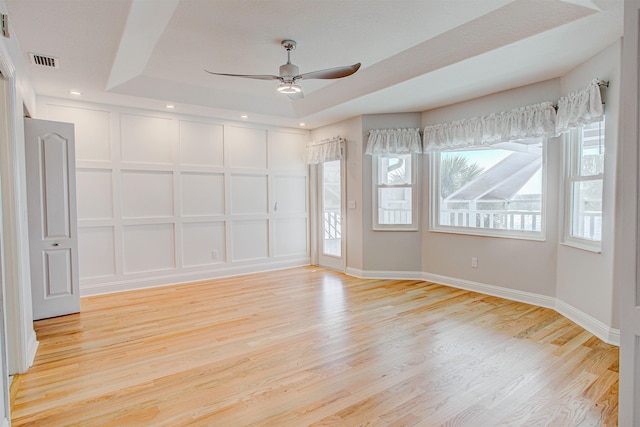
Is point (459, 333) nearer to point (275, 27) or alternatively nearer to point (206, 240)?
point (275, 27)

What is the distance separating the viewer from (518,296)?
13.4 ft

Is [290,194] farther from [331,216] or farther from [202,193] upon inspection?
[202,193]

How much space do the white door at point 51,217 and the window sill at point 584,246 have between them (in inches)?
205

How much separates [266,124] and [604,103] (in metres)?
4.47

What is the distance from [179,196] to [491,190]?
4345 mm

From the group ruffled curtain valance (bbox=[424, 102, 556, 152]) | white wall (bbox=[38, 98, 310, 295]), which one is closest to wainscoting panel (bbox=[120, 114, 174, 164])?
white wall (bbox=[38, 98, 310, 295])

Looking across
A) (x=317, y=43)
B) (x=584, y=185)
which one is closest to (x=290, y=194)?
(x=317, y=43)

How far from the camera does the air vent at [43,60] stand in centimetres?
312

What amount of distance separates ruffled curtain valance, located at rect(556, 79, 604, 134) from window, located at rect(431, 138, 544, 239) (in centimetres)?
53

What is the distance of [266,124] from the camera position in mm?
5824

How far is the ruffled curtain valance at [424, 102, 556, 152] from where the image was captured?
12.1 ft

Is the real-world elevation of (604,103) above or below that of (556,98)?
below

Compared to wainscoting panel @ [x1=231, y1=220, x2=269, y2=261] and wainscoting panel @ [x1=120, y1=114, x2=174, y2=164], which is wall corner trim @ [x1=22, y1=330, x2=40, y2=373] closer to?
wainscoting panel @ [x1=120, y1=114, x2=174, y2=164]

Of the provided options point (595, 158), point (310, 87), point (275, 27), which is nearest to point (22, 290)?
point (275, 27)
